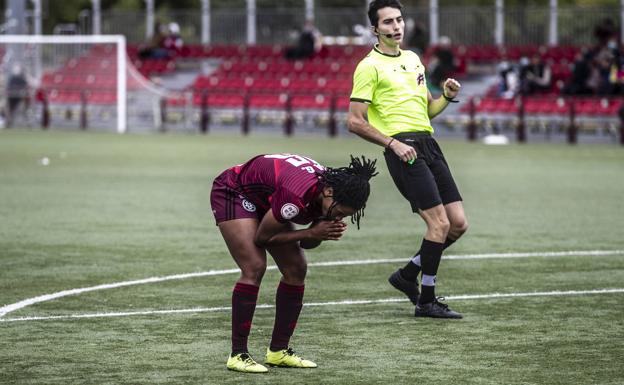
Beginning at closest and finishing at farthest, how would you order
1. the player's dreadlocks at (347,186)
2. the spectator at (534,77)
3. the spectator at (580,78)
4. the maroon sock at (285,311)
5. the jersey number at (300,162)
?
the player's dreadlocks at (347,186) → the jersey number at (300,162) → the maroon sock at (285,311) → the spectator at (580,78) → the spectator at (534,77)

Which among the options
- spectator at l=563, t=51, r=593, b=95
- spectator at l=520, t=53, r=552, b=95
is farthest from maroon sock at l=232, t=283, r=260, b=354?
spectator at l=520, t=53, r=552, b=95

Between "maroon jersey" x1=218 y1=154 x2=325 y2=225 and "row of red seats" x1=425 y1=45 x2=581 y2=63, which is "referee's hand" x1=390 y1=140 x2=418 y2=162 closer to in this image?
"maroon jersey" x1=218 y1=154 x2=325 y2=225

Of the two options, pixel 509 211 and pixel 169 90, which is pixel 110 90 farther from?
pixel 509 211

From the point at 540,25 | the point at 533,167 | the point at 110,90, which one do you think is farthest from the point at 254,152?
the point at 540,25

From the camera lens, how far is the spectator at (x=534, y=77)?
1396 inches

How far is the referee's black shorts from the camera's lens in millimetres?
9992

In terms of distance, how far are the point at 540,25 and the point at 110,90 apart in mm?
13694

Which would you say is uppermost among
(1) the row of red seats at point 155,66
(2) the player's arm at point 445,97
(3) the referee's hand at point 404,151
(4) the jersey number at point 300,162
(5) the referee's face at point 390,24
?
(5) the referee's face at point 390,24

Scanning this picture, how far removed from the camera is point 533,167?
2628 cm

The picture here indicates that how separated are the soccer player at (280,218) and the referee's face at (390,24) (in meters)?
2.24

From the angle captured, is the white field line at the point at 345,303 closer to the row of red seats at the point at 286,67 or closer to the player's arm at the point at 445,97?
the player's arm at the point at 445,97

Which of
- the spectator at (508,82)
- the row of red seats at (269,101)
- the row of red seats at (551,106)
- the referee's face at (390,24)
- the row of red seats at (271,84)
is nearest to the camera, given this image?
the referee's face at (390,24)

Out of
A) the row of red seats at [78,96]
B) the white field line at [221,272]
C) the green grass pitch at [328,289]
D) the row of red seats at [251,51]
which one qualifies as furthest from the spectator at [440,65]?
the white field line at [221,272]

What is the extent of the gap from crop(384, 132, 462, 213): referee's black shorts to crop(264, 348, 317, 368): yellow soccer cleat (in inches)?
86.4
